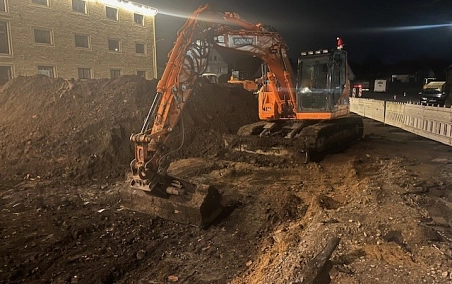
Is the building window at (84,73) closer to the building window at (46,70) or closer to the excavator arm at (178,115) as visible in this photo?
the building window at (46,70)

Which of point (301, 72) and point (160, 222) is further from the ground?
point (301, 72)

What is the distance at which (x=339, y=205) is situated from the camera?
19.8 feet

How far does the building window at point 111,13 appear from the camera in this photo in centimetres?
2715

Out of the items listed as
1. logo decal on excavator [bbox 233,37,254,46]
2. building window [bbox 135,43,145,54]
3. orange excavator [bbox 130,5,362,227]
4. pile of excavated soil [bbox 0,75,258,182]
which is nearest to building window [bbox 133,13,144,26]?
building window [bbox 135,43,145,54]

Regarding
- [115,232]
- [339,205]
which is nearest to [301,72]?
[339,205]

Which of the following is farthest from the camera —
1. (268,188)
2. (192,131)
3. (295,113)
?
(192,131)

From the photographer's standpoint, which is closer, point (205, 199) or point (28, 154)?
→ point (205, 199)

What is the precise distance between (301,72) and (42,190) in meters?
7.81

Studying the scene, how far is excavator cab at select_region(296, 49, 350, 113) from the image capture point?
970 centimetres

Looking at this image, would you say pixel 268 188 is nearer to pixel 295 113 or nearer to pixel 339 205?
pixel 339 205

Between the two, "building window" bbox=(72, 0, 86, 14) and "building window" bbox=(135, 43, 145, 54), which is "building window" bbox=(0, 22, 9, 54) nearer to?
"building window" bbox=(72, 0, 86, 14)

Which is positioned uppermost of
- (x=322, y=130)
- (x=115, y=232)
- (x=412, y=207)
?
(x=322, y=130)

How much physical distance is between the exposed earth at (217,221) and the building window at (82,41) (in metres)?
14.0

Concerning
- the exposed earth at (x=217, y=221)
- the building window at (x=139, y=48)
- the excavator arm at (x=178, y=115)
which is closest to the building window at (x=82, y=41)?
the building window at (x=139, y=48)
